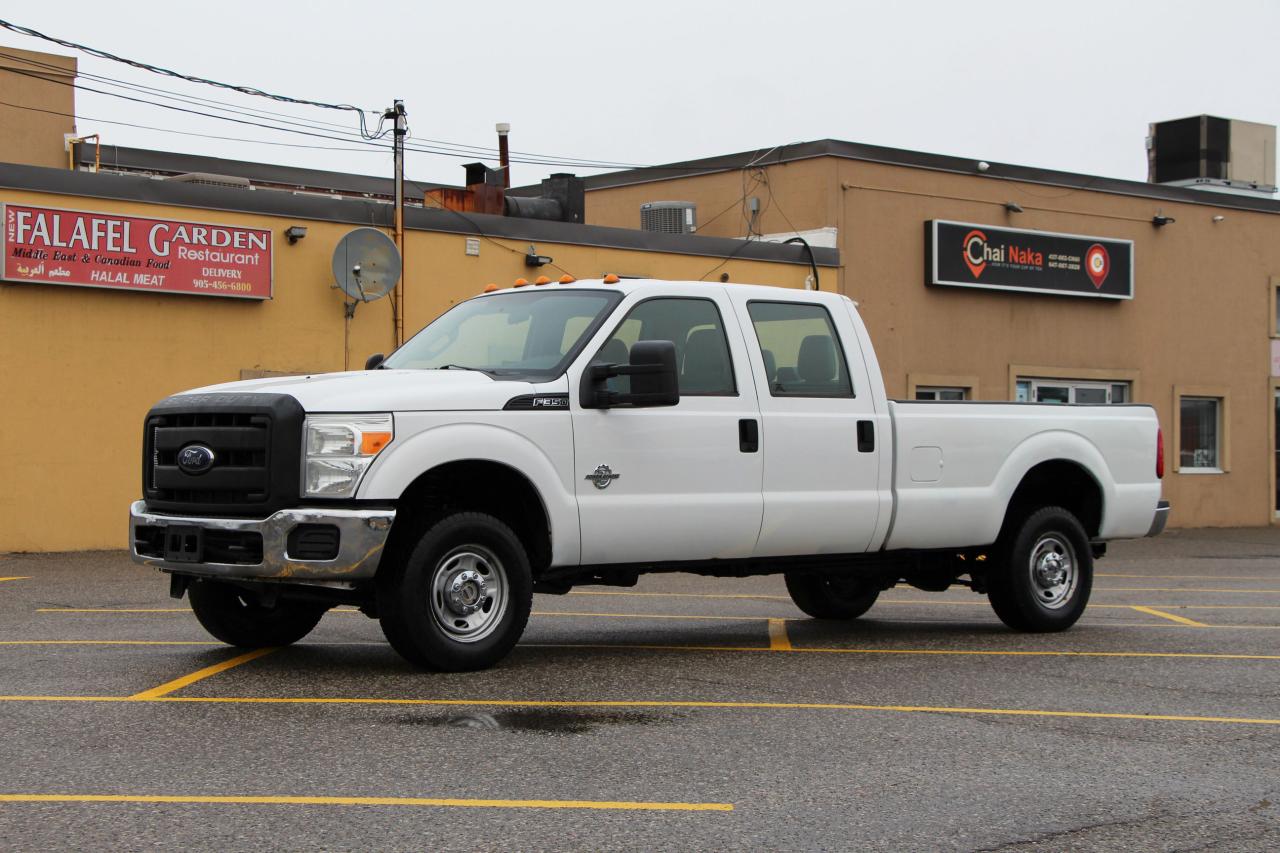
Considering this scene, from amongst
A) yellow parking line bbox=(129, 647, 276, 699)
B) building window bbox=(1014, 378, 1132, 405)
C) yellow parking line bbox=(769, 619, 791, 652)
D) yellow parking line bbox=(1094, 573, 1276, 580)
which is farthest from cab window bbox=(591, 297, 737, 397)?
building window bbox=(1014, 378, 1132, 405)

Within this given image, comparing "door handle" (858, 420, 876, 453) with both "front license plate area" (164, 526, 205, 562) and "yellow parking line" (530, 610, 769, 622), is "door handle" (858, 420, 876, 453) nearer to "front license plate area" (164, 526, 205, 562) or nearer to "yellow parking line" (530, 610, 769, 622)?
"yellow parking line" (530, 610, 769, 622)

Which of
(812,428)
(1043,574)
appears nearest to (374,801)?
(812,428)

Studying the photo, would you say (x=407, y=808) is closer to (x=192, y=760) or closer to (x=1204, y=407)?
(x=192, y=760)

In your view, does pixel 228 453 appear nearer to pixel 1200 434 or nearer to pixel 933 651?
pixel 933 651

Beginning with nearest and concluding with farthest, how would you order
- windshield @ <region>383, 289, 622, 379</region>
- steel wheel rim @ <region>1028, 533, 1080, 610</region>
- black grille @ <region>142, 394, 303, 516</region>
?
1. black grille @ <region>142, 394, 303, 516</region>
2. windshield @ <region>383, 289, 622, 379</region>
3. steel wheel rim @ <region>1028, 533, 1080, 610</region>

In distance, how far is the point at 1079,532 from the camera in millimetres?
11273

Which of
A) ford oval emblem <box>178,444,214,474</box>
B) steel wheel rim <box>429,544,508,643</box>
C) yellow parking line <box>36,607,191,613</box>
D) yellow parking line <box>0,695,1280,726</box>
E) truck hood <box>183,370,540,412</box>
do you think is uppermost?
truck hood <box>183,370,540,412</box>

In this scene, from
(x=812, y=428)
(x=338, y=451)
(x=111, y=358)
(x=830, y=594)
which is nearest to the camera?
(x=338, y=451)

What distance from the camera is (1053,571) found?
1125 cm

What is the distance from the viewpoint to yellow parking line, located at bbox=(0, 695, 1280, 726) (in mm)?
7766

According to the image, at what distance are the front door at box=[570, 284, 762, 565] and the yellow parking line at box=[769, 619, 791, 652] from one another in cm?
95

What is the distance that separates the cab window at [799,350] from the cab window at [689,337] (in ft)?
1.03

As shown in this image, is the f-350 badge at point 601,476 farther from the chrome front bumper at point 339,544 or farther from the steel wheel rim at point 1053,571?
the steel wheel rim at point 1053,571

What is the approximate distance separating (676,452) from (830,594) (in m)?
3.19
